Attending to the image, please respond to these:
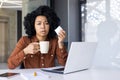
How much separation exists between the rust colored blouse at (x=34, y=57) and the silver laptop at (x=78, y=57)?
0.29 meters

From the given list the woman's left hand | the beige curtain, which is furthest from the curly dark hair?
the beige curtain

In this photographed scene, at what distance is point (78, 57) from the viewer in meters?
1.24

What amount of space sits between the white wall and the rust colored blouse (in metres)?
1.19

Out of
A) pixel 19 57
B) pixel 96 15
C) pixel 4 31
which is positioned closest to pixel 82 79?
pixel 19 57

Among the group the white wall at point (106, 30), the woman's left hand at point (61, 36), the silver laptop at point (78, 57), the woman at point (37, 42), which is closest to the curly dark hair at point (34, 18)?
the woman at point (37, 42)

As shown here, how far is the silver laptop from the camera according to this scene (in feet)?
3.86

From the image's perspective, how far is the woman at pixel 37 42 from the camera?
1.54m

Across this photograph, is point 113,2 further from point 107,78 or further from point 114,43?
point 107,78

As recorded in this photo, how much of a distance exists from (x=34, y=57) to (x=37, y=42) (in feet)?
0.42

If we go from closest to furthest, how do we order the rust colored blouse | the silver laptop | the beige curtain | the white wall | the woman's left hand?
1. the silver laptop
2. the woman's left hand
3. the rust colored blouse
4. the white wall
5. the beige curtain

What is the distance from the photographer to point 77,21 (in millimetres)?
3734

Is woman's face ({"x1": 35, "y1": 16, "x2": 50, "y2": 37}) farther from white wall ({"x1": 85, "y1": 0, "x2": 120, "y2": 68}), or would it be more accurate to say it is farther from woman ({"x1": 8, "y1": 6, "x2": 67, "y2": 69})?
white wall ({"x1": 85, "y1": 0, "x2": 120, "y2": 68})

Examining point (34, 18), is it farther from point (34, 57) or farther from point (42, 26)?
point (34, 57)

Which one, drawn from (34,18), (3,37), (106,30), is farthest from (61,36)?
(3,37)
